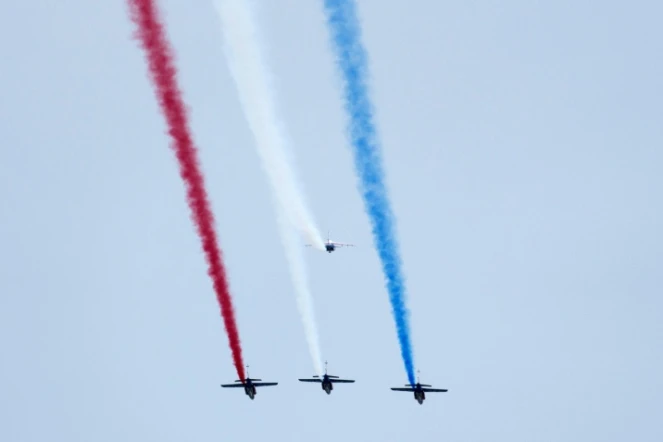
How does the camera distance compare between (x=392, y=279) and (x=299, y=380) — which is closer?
(x=392, y=279)

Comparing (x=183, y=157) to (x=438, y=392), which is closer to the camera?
(x=183, y=157)

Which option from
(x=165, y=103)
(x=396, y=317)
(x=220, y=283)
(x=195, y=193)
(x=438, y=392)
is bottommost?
(x=438, y=392)

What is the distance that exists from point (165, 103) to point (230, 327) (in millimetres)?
10333

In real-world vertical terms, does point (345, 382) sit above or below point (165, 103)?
below

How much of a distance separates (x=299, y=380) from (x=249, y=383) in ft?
7.44

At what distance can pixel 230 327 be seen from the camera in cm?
4641

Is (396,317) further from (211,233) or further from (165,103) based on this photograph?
(165,103)

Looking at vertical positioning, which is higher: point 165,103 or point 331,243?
point 165,103

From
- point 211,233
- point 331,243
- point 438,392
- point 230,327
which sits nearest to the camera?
point 211,233

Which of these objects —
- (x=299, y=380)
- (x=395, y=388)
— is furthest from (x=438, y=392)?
(x=299, y=380)

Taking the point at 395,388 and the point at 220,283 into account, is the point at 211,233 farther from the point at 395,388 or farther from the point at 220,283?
the point at 395,388

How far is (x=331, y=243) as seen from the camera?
6159 centimetres

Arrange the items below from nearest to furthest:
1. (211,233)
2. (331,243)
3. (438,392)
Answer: (211,233)
(438,392)
(331,243)

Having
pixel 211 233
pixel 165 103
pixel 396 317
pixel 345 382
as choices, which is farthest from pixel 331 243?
pixel 165 103
